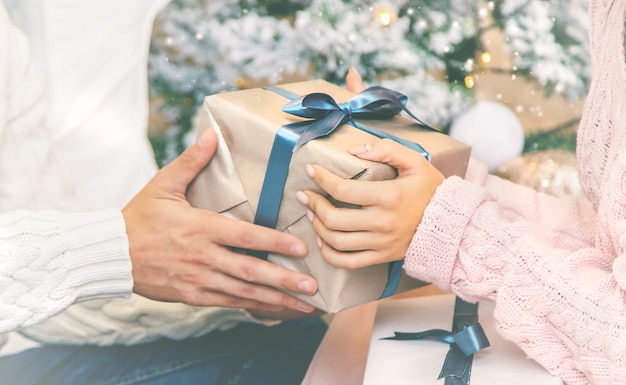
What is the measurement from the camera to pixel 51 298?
32.6 inches

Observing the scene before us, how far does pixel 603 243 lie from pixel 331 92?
369mm

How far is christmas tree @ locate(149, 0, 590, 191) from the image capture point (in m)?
→ 1.19

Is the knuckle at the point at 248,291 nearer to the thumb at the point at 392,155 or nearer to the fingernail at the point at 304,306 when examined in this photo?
the fingernail at the point at 304,306

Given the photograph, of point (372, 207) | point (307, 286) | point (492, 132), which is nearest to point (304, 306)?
point (307, 286)

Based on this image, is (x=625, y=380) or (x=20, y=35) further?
(x=20, y=35)

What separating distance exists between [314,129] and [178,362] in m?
0.41

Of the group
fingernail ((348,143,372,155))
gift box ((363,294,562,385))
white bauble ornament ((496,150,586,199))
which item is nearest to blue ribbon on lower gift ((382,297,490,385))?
gift box ((363,294,562,385))

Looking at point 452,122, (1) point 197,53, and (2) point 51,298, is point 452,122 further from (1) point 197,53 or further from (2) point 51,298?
(2) point 51,298

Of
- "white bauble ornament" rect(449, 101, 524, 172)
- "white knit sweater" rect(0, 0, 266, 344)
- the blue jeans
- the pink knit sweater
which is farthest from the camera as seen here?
"white bauble ornament" rect(449, 101, 524, 172)

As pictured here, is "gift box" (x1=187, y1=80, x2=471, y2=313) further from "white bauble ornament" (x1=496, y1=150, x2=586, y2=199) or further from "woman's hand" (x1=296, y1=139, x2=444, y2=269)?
"white bauble ornament" (x1=496, y1=150, x2=586, y2=199)

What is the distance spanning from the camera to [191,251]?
0.86m

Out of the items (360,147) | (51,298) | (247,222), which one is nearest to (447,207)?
(360,147)

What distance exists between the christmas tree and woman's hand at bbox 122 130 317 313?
1.30 ft

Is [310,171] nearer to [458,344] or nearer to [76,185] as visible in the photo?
[458,344]
